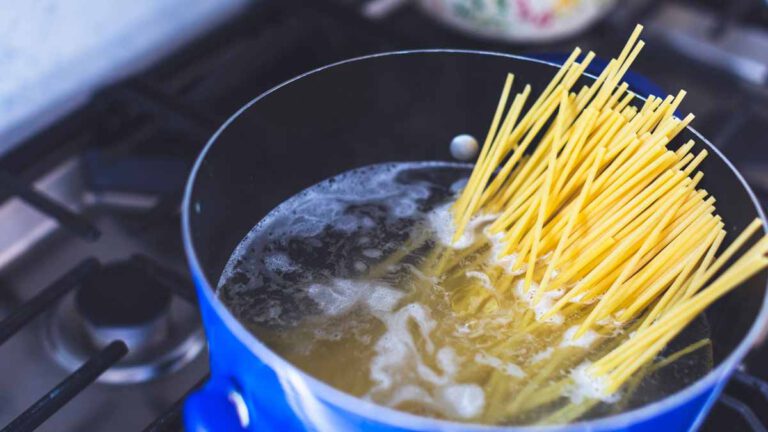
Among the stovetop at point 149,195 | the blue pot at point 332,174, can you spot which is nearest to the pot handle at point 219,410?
the blue pot at point 332,174

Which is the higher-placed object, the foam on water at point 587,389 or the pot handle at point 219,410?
the foam on water at point 587,389

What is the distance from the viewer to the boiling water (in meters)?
0.46

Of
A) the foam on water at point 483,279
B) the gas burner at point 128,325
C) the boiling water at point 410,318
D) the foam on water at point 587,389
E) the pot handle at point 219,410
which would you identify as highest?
the foam on water at point 587,389

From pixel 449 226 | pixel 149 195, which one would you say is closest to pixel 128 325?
pixel 149 195

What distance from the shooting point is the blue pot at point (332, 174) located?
0.38m

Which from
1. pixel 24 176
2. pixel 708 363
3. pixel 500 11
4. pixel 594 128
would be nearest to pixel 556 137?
pixel 594 128

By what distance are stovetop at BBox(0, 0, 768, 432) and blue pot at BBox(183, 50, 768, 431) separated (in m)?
0.09

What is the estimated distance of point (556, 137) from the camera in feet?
1.72

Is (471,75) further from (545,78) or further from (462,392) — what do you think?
(462,392)

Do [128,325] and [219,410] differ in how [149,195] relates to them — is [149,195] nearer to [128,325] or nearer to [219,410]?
[128,325]

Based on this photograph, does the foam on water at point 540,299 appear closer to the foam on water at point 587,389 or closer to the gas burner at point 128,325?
the foam on water at point 587,389

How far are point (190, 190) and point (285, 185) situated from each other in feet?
0.49

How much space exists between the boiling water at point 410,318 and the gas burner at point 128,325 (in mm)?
127

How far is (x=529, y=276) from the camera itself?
1.69 feet
